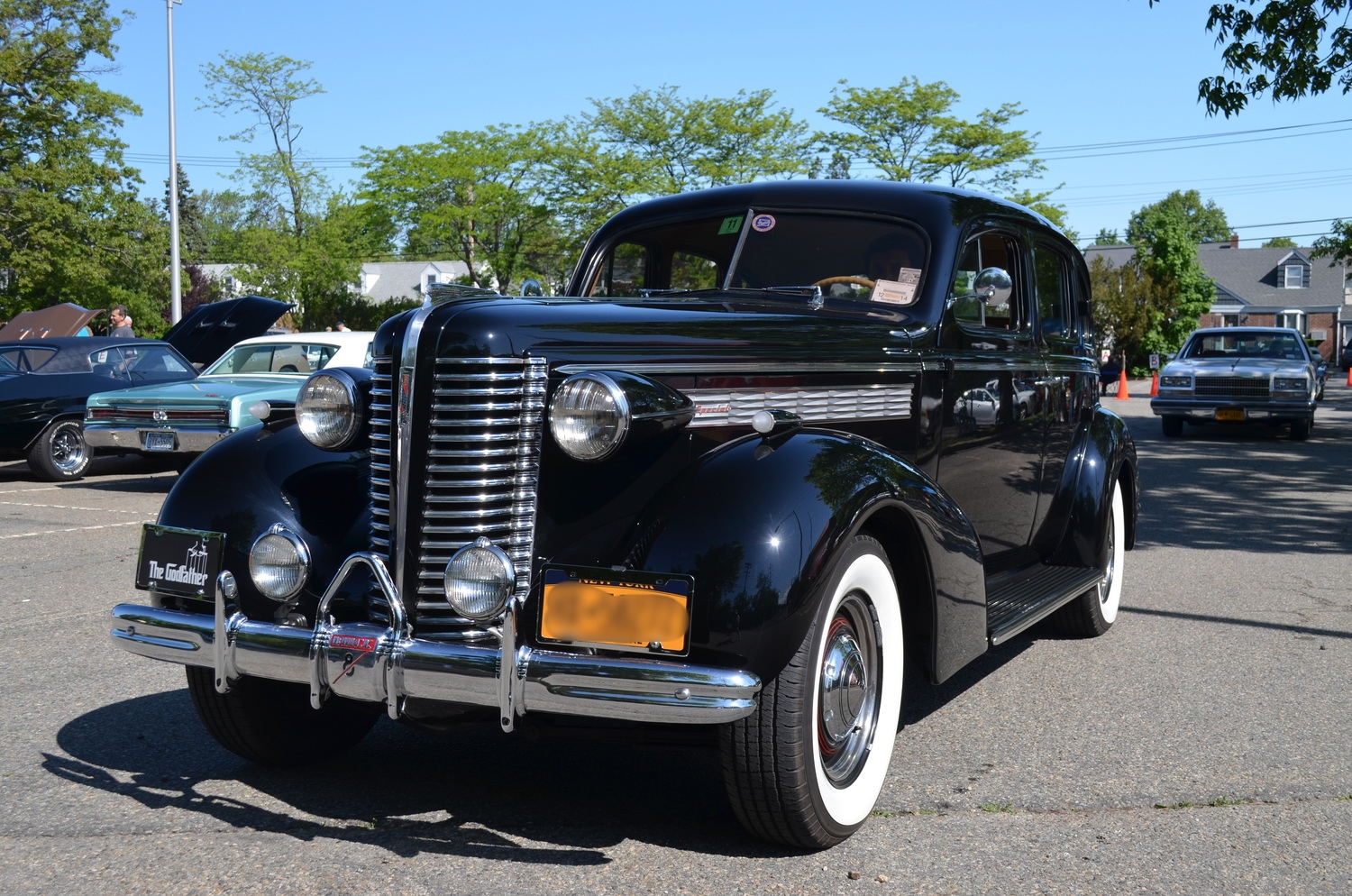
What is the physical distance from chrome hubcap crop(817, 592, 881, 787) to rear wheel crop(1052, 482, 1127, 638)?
2388 millimetres

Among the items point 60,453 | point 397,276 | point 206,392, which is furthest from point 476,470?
point 397,276

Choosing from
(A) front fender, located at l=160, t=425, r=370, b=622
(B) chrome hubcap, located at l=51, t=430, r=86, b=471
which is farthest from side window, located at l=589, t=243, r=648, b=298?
(B) chrome hubcap, located at l=51, t=430, r=86, b=471

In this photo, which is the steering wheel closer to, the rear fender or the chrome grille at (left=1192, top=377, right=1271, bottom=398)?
the rear fender

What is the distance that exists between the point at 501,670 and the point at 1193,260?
1815 inches

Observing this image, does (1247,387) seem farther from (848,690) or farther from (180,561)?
(180,561)

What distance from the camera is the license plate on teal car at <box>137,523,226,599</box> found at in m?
3.39

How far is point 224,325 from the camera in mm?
13508

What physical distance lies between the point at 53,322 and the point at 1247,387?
58.2 ft

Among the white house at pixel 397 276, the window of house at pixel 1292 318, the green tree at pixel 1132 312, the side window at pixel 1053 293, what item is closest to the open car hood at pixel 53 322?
the side window at pixel 1053 293

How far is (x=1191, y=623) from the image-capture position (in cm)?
615

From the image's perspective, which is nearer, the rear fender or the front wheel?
the front wheel

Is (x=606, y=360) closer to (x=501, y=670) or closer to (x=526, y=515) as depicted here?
(x=526, y=515)

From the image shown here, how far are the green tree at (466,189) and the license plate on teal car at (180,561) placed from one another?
3392cm

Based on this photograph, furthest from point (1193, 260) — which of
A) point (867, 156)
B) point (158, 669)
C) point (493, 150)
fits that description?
point (158, 669)
